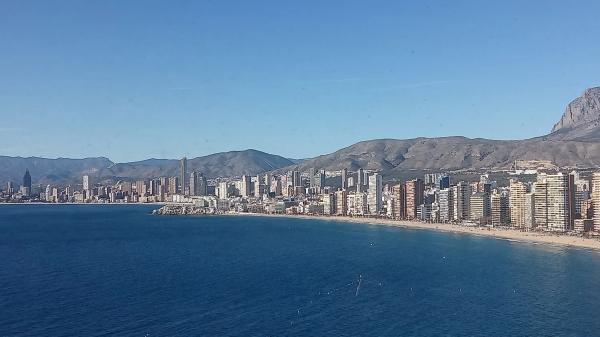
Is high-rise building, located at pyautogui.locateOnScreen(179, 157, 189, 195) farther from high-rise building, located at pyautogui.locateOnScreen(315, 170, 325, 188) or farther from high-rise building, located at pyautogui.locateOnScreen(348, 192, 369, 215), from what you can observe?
high-rise building, located at pyautogui.locateOnScreen(348, 192, 369, 215)

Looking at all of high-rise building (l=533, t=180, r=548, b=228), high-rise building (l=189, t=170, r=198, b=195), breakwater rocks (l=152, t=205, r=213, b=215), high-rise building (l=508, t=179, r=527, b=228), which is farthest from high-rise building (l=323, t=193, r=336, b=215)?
high-rise building (l=189, t=170, r=198, b=195)

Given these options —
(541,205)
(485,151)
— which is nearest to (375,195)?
(541,205)

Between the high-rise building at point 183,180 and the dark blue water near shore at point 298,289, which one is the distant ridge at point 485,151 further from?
the dark blue water near shore at point 298,289

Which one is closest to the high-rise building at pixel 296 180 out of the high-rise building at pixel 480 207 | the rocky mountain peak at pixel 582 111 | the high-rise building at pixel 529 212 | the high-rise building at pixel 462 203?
the high-rise building at pixel 462 203

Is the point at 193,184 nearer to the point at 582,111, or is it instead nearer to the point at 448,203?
the point at 448,203

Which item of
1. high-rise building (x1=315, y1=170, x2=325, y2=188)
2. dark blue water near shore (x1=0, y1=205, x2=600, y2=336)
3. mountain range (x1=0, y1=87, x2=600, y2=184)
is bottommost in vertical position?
dark blue water near shore (x1=0, y1=205, x2=600, y2=336)

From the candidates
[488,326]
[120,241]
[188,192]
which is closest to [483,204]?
[120,241]

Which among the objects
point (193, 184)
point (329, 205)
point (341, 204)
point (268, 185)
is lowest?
point (329, 205)
